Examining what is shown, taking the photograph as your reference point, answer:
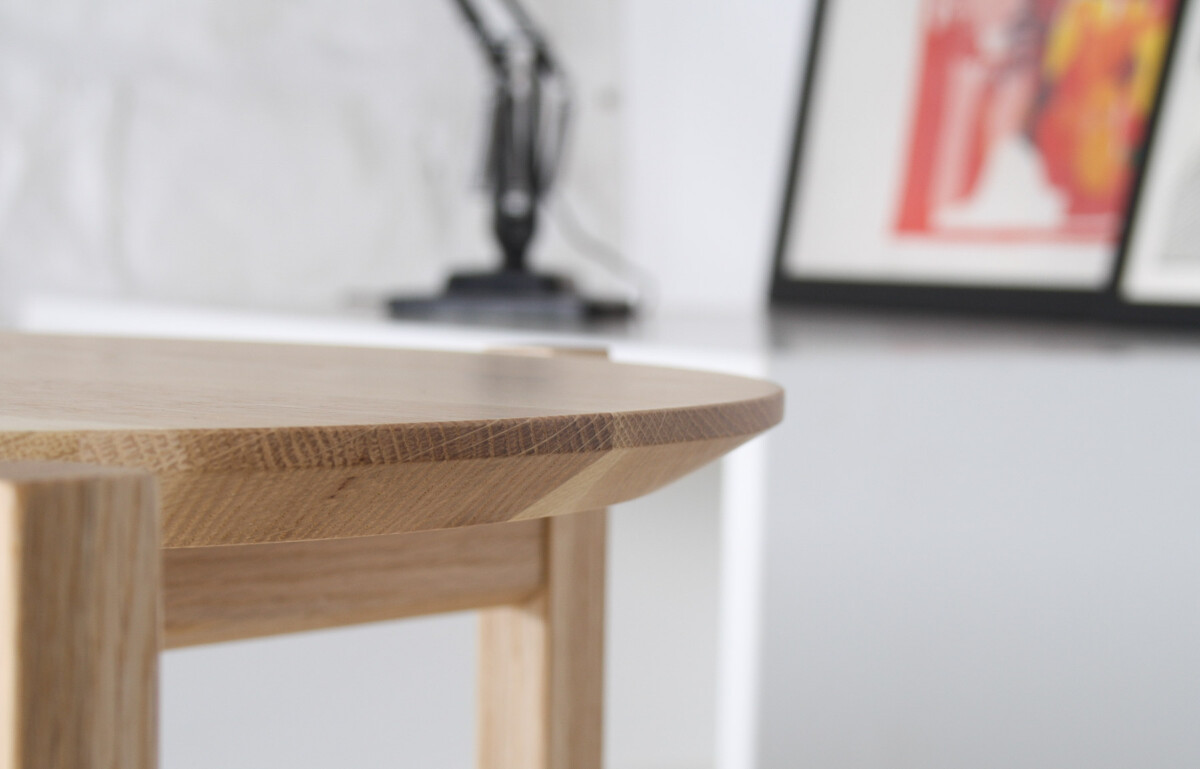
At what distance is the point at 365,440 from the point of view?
396 mm

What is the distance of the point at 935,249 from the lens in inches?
70.5

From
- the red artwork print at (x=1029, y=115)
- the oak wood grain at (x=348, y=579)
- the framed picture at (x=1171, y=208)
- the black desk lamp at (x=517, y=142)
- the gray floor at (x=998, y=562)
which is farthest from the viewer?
the black desk lamp at (x=517, y=142)

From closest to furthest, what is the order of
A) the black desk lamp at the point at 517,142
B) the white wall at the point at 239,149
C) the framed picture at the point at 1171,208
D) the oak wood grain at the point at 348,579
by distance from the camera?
the oak wood grain at the point at 348,579 < the framed picture at the point at 1171,208 < the black desk lamp at the point at 517,142 < the white wall at the point at 239,149

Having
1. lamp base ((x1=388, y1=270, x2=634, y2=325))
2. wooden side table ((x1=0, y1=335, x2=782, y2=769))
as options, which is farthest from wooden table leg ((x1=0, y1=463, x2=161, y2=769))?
lamp base ((x1=388, y1=270, x2=634, y2=325))

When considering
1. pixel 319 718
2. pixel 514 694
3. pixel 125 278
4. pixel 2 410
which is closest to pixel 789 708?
pixel 514 694

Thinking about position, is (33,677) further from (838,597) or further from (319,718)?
(319,718)

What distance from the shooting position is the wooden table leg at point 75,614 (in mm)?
336

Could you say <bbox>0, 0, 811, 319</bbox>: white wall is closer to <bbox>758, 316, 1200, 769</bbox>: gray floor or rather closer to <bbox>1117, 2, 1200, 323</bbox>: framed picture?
<bbox>1117, 2, 1200, 323</bbox>: framed picture

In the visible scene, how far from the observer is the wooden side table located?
34 cm

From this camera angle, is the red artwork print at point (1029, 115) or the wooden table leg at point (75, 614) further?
the red artwork print at point (1029, 115)

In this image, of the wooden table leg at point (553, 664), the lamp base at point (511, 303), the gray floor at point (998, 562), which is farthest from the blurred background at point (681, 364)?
the wooden table leg at point (553, 664)

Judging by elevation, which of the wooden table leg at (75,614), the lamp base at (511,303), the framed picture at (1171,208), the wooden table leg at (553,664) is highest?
the framed picture at (1171,208)

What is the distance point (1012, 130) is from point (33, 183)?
1.36 meters

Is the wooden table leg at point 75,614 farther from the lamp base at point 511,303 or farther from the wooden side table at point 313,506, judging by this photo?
the lamp base at point 511,303
